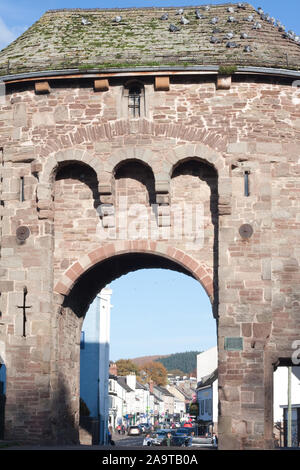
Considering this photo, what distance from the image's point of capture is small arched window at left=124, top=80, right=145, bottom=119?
2028 cm

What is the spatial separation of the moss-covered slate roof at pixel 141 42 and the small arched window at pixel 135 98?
561 mm

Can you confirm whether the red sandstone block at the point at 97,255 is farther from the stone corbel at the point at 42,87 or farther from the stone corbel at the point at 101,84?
the stone corbel at the point at 42,87

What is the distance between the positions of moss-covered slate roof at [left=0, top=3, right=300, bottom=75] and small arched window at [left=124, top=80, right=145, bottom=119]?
0.56 m

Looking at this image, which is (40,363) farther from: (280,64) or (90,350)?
(90,350)

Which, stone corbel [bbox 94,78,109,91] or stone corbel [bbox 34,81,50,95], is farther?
stone corbel [bbox 34,81,50,95]

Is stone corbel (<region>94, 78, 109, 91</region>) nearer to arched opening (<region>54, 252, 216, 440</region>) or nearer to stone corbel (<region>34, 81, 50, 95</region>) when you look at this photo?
stone corbel (<region>34, 81, 50, 95</region>)

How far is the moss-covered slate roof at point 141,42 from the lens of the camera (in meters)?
Result: 20.3

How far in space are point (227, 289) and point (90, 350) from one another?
23081 millimetres

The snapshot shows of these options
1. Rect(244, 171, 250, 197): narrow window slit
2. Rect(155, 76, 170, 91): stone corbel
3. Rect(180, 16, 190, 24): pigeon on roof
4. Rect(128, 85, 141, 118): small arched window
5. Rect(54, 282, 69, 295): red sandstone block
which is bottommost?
Rect(54, 282, 69, 295): red sandstone block

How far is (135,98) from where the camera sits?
20391 millimetres

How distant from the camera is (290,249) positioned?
1980 cm

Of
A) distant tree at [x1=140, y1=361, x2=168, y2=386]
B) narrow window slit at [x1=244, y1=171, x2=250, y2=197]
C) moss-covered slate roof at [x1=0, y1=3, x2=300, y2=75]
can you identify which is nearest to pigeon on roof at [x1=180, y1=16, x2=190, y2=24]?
moss-covered slate roof at [x1=0, y1=3, x2=300, y2=75]

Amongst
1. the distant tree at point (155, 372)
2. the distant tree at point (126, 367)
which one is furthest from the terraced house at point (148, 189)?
the distant tree at point (155, 372)
